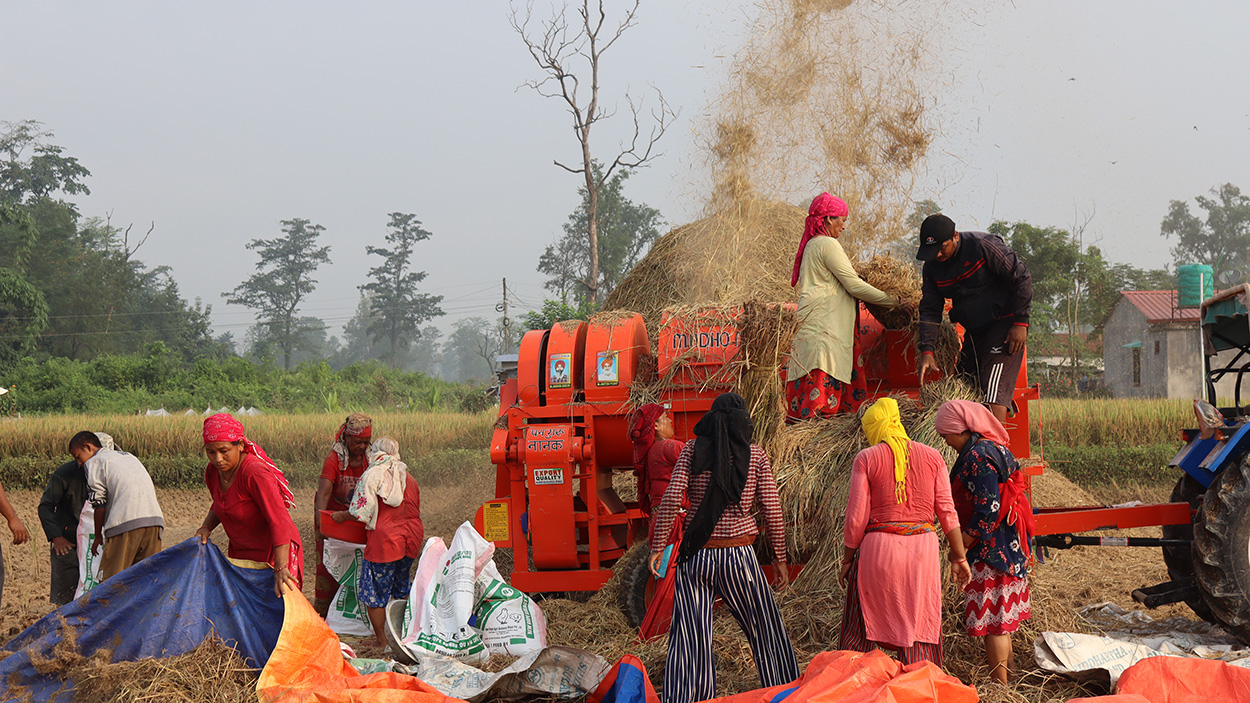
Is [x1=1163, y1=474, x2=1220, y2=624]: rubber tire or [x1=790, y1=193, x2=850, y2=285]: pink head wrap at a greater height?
[x1=790, y1=193, x2=850, y2=285]: pink head wrap

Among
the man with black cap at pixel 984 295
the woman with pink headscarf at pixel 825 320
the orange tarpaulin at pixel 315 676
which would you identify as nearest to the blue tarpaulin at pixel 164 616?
the orange tarpaulin at pixel 315 676

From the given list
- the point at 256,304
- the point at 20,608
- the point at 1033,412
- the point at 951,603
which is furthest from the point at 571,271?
the point at 951,603

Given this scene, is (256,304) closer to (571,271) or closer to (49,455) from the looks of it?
(571,271)

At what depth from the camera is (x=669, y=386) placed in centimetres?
604

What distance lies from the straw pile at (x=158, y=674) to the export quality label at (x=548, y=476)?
2.25 meters

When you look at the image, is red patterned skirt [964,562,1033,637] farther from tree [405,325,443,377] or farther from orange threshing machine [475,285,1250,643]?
tree [405,325,443,377]

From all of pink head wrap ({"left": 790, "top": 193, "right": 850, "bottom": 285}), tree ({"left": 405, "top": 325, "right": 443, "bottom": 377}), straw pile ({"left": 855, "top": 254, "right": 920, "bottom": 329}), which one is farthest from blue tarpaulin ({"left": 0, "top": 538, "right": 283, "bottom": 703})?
tree ({"left": 405, "top": 325, "right": 443, "bottom": 377})

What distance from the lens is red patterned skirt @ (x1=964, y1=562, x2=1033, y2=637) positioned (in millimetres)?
4211

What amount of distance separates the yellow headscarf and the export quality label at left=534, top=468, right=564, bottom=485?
8.19ft

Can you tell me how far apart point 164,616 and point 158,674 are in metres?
0.33

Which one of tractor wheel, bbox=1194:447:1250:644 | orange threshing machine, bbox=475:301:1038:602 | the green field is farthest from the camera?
the green field

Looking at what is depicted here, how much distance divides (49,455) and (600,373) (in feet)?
53.9

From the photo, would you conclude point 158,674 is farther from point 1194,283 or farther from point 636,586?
point 1194,283

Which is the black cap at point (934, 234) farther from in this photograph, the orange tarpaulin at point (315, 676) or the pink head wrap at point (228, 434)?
the pink head wrap at point (228, 434)
